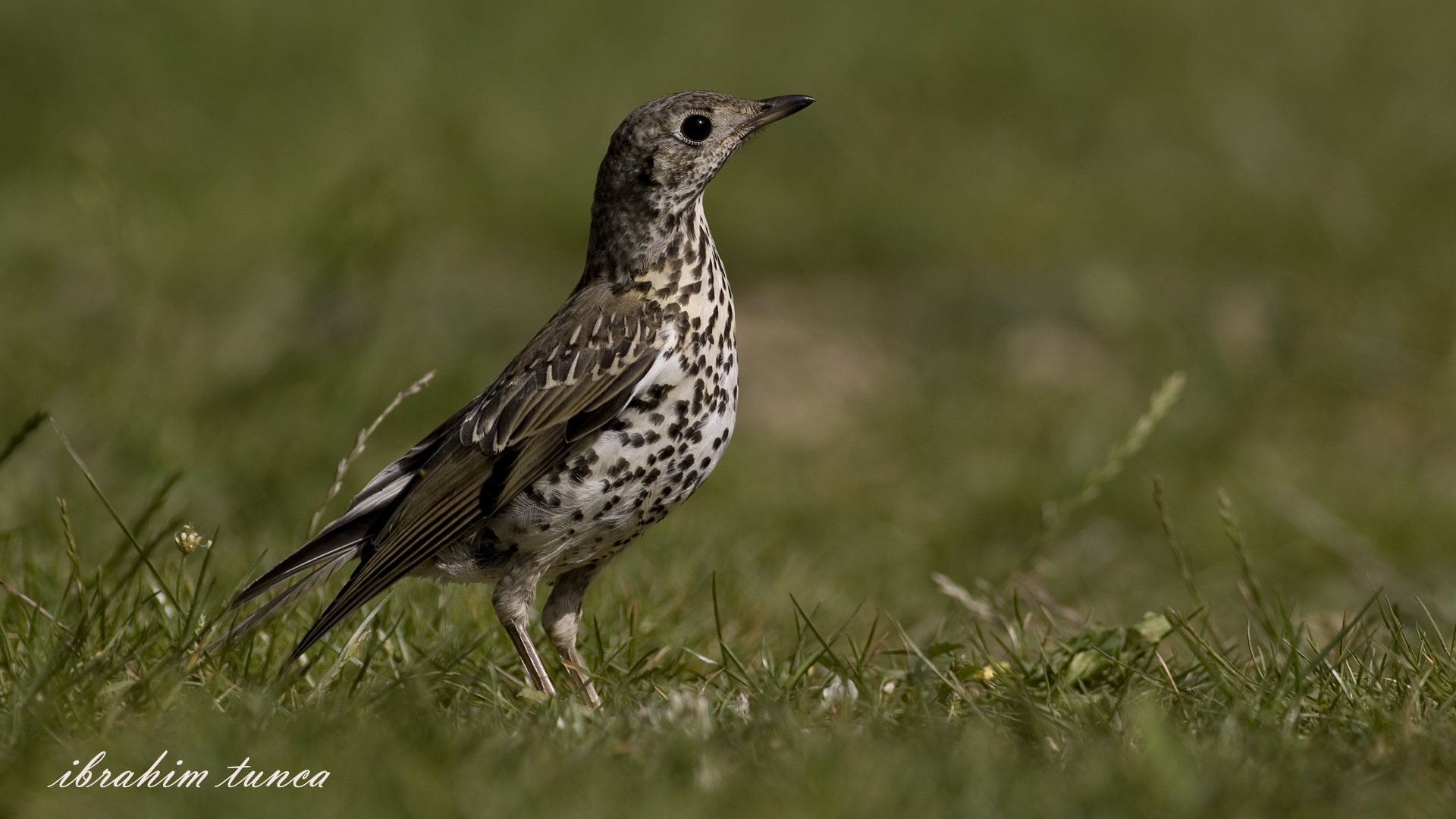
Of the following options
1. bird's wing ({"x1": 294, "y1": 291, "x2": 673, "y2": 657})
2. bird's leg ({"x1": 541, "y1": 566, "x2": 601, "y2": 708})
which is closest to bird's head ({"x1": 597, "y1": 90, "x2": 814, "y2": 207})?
bird's wing ({"x1": 294, "y1": 291, "x2": 673, "y2": 657})

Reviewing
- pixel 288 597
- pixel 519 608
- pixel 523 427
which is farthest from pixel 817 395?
pixel 288 597

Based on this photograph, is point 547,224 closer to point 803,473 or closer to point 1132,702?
point 803,473

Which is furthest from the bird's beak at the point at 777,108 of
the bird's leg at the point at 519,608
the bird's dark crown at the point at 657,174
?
the bird's leg at the point at 519,608

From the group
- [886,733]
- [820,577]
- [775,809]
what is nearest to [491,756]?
[775,809]

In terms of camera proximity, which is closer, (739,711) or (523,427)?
(739,711)

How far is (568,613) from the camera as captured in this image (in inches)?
192

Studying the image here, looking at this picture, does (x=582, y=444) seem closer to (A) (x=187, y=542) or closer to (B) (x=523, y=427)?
(B) (x=523, y=427)

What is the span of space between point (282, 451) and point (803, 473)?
2.68 m

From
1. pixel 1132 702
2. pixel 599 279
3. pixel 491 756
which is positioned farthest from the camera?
pixel 599 279

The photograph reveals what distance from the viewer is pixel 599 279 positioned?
5.14m

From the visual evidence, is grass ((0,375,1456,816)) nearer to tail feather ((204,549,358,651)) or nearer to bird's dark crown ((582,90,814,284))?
tail feather ((204,549,358,651))

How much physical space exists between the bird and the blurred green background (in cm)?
93

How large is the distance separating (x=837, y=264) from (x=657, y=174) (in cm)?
577

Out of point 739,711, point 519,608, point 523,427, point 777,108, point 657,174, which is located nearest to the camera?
point 739,711
